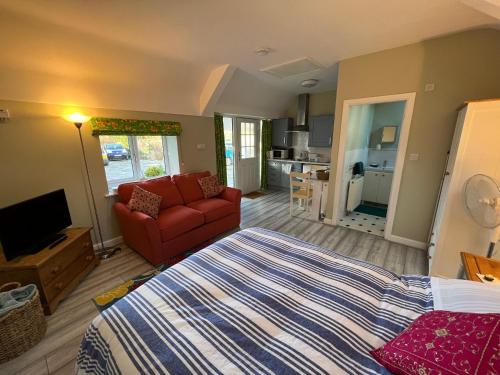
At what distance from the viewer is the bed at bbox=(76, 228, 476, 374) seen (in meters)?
0.78

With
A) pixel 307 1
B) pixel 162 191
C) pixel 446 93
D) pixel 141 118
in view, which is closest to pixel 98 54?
pixel 141 118

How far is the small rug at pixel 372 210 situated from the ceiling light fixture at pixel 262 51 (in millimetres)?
3331

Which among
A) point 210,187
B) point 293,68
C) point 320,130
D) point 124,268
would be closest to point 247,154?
point 320,130

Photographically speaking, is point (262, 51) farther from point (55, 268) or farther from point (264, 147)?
point (55, 268)

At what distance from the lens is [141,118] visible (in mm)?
2961

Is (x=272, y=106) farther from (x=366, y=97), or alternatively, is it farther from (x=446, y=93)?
(x=446, y=93)

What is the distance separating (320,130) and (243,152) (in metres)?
1.92

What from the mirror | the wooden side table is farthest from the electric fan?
the mirror

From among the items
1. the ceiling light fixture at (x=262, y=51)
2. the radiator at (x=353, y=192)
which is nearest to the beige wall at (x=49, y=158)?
the ceiling light fixture at (x=262, y=51)

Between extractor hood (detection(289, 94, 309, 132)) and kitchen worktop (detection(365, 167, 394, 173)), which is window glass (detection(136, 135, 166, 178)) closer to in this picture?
extractor hood (detection(289, 94, 309, 132))

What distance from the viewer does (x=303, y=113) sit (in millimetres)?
5016

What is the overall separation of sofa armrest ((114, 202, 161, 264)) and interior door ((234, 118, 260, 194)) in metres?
2.83

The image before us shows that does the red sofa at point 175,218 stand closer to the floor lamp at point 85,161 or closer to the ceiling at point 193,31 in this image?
the floor lamp at point 85,161

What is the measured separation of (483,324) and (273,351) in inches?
29.1
